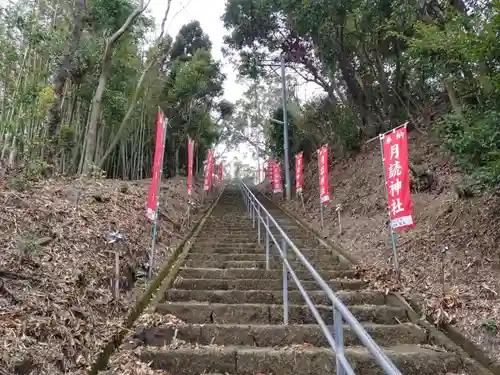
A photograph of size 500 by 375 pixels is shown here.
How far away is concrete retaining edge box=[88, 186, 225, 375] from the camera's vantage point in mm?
3134

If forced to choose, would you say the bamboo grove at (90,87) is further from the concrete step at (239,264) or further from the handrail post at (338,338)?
the handrail post at (338,338)

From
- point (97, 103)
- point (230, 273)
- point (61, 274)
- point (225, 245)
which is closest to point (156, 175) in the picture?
point (230, 273)

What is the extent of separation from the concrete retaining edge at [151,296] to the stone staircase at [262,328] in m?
0.11

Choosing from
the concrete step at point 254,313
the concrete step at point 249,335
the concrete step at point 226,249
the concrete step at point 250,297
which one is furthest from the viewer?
the concrete step at point 226,249

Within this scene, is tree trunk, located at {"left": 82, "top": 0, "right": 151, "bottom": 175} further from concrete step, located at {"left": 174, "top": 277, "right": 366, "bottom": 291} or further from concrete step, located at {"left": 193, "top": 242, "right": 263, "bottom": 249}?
concrete step, located at {"left": 174, "top": 277, "right": 366, "bottom": 291}

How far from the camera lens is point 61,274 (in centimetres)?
373

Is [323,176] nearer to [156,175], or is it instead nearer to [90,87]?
[156,175]

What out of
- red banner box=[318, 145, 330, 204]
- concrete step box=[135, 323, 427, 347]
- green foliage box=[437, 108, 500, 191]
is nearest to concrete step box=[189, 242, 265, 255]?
red banner box=[318, 145, 330, 204]

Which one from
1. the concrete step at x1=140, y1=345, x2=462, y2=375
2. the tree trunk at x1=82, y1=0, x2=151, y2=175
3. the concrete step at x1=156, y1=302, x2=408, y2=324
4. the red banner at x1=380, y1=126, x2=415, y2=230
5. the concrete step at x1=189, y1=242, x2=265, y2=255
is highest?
the tree trunk at x1=82, y1=0, x2=151, y2=175

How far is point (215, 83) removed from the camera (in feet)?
68.8

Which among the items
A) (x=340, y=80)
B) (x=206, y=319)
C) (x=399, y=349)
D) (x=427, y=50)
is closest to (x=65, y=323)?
(x=206, y=319)

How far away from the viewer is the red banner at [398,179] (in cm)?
489

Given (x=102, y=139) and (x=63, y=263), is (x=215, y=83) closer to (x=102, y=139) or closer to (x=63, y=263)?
(x=102, y=139)

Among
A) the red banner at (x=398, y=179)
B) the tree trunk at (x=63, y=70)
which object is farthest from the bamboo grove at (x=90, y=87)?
the red banner at (x=398, y=179)
